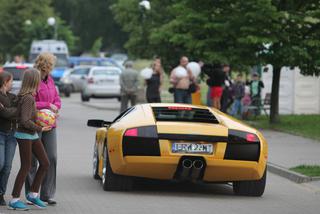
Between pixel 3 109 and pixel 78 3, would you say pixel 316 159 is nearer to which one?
pixel 3 109

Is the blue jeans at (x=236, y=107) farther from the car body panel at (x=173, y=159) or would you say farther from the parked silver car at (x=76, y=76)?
the parked silver car at (x=76, y=76)

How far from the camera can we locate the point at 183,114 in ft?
45.8

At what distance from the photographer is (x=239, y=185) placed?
45.2ft

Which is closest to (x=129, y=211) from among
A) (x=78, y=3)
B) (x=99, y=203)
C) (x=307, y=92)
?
(x=99, y=203)

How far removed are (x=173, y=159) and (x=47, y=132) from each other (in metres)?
1.70

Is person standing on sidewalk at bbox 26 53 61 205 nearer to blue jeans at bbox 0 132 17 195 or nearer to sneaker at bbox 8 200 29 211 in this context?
blue jeans at bbox 0 132 17 195

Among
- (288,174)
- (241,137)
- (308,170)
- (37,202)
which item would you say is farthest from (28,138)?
(308,170)

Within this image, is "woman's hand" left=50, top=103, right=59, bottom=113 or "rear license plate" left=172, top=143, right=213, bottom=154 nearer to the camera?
"woman's hand" left=50, top=103, right=59, bottom=113

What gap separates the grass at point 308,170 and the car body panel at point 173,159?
3059mm

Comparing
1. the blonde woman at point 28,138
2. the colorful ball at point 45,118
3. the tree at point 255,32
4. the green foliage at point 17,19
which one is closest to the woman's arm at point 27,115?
the blonde woman at point 28,138

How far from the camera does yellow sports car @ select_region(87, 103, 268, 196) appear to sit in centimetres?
1298

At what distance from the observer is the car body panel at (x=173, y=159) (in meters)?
13.0

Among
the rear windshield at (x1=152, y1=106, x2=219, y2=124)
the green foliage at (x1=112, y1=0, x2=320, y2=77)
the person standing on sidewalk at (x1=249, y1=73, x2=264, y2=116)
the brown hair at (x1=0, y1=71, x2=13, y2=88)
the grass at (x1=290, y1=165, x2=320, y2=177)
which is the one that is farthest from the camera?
the person standing on sidewalk at (x1=249, y1=73, x2=264, y2=116)

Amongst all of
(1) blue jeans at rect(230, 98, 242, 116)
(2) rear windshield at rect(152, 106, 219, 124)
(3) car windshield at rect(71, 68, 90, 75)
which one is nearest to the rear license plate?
(2) rear windshield at rect(152, 106, 219, 124)
